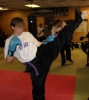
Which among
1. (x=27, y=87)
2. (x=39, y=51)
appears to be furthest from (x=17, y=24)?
(x=27, y=87)

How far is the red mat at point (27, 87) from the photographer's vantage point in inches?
124

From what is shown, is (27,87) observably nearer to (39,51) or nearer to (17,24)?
(39,51)

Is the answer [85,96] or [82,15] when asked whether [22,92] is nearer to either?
[85,96]

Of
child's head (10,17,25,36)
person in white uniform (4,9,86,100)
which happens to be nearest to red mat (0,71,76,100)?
person in white uniform (4,9,86,100)

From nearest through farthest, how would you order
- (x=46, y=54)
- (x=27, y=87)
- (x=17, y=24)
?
(x=17, y=24), (x=46, y=54), (x=27, y=87)

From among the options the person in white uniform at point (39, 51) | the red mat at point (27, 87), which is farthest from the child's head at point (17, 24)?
the red mat at point (27, 87)

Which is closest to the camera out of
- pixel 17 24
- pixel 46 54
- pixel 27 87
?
pixel 17 24

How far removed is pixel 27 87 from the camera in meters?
3.63

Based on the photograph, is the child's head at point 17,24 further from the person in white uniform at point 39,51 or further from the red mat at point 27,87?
the red mat at point 27,87

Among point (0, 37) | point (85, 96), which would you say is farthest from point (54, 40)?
point (0, 37)

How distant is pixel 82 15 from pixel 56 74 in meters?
2.76

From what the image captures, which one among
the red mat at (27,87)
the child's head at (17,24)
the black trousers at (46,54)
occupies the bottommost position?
the red mat at (27,87)

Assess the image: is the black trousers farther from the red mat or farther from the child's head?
the red mat

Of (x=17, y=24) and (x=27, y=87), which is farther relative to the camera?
(x=27, y=87)
